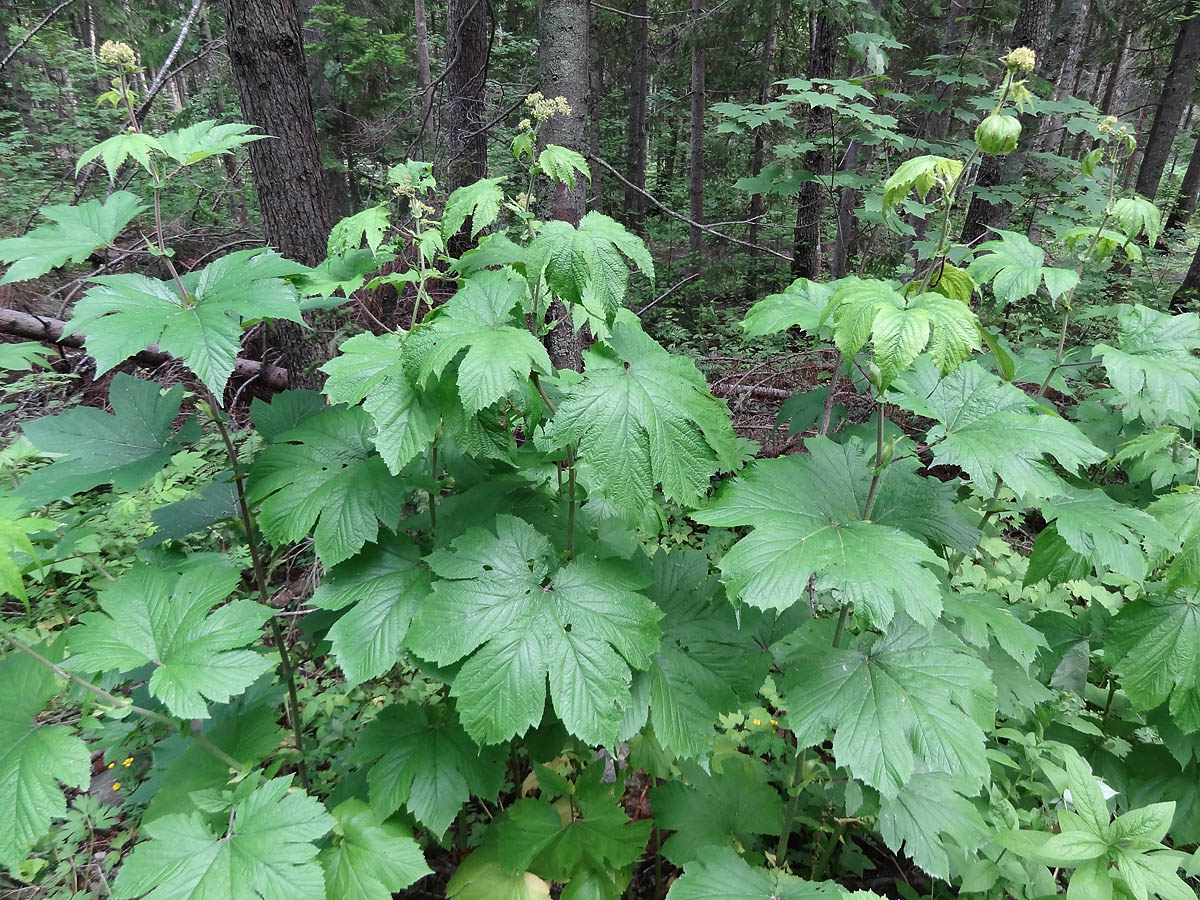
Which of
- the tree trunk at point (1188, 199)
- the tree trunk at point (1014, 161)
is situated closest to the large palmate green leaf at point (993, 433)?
the tree trunk at point (1014, 161)

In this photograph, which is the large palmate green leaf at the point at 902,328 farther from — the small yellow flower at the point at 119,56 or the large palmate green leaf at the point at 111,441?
the small yellow flower at the point at 119,56

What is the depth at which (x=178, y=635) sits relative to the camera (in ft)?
5.13

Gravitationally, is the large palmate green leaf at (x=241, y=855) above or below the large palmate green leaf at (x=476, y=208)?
below

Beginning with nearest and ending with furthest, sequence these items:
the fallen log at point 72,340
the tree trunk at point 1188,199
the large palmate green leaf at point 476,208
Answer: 1. the large palmate green leaf at point 476,208
2. the fallen log at point 72,340
3. the tree trunk at point 1188,199

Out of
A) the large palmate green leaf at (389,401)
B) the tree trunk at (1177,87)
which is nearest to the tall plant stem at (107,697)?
the large palmate green leaf at (389,401)

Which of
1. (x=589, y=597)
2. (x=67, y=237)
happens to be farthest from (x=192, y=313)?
(x=589, y=597)

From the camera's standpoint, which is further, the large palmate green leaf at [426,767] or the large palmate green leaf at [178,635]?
the large palmate green leaf at [426,767]

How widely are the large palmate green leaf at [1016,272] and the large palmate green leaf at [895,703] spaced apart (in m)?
1.33

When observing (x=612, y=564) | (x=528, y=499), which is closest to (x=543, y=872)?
(x=612, y=564)

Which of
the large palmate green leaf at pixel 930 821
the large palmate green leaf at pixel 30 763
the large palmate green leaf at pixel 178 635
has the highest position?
the large palmate green leaf at pixel 178 635

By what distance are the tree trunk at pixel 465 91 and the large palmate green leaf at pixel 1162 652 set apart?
5394 millimetres

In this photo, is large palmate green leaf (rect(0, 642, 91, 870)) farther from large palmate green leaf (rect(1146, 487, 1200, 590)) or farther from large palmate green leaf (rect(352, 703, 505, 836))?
large palmate green leaf (rect(1146, 487, 1200, 590))

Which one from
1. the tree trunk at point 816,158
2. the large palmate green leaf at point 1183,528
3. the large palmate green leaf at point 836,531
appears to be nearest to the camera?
the large palmate green leaf at point 836,531

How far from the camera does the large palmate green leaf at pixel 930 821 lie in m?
1.57
